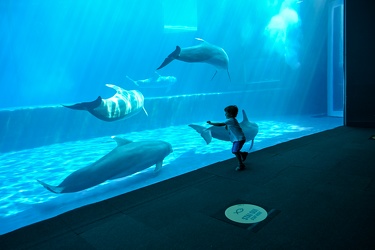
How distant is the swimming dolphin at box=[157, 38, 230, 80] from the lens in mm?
5814

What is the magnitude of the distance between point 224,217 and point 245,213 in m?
0.22

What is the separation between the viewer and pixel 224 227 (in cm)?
225

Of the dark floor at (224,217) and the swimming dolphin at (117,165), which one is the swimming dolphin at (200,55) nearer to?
the swimming dolphin at (117,165)

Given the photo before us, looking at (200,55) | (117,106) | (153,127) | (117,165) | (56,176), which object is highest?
(200,55)

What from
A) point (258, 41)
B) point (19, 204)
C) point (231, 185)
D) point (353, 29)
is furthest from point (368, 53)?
point (258, 41)

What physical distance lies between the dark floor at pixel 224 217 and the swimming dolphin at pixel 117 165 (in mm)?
1236

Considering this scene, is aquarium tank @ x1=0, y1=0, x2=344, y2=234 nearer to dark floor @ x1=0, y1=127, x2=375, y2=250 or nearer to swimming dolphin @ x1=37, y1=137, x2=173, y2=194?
swimming dolphin @ x1=37, y1=137, x2=173, y2=194

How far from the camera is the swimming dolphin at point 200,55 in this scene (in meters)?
5.81

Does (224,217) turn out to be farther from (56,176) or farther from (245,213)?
(56,176)

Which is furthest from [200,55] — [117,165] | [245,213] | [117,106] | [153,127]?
[153,127]

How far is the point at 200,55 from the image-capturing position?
21.4ft

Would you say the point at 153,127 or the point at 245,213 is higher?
the point at 245,213

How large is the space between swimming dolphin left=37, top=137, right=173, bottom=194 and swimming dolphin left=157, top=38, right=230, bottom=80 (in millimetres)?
1777

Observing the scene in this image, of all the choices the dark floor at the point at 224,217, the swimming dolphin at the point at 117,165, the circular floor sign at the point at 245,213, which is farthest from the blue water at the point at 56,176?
the circular floor sign at the point at 245,213
